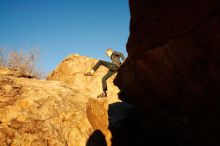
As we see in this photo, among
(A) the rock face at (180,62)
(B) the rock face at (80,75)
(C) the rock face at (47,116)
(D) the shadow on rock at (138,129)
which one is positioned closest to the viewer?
(A) the rock face at (180,62)

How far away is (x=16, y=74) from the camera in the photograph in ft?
30.7

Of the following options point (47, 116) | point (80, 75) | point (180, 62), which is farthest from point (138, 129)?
point (80, 75)

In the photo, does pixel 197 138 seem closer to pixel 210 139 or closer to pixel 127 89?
pixel 210 139

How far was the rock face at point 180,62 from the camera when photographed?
352 cm

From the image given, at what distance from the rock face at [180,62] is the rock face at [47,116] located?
230 centimetres

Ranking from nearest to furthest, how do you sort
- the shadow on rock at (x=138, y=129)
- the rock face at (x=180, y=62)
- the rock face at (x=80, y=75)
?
1. the rock face at (x=180, y=62)
2. the shadow on rock at (x=138, y=129)
3. the rock face at (x=80, y=75)

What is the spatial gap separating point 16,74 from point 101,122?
4242 mm

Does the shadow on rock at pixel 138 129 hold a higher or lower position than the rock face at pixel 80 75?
lower

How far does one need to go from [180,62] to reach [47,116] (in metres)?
4.39

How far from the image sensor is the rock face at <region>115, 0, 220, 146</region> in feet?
11.5

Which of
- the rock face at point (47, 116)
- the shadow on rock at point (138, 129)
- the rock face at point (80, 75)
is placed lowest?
the shadow on rock at point (138, 129)

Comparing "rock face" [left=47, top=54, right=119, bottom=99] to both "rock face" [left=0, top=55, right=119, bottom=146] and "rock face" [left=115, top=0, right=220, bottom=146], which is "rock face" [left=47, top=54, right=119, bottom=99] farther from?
"rock face" [left=115, top=0, right=220, bottom=146]

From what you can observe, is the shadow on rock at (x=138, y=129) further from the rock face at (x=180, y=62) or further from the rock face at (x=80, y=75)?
the rock face at (x=80, y=75)

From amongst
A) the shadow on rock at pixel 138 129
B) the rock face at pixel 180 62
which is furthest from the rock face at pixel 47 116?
the rock face at pixel 180 62
